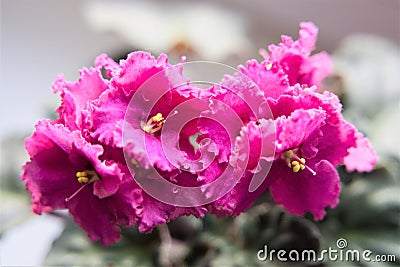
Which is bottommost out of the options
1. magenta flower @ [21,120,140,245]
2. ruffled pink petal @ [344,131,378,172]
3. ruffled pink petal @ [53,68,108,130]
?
Answer: magenta flower @ [21,120,140,245]

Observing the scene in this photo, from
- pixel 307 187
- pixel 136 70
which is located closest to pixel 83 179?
pixel 136 70

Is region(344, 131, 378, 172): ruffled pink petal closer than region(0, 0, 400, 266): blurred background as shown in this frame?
Yes

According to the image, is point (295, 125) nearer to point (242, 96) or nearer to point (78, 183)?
point (242, 96)

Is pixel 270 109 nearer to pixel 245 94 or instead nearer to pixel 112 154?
pixel 245 94

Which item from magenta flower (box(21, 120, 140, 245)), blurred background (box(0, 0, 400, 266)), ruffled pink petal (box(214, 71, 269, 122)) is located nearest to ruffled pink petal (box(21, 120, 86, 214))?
magenta flower (box(21, 120, 140, 245))

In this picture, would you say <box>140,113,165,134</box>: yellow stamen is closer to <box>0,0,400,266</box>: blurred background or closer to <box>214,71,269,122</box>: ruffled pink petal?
<box>214,71,269,122</box>: ruffled pink petal

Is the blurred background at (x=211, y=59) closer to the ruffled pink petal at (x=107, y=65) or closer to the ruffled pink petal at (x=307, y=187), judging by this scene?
the ruffled pink petal at (x=307, y=187)

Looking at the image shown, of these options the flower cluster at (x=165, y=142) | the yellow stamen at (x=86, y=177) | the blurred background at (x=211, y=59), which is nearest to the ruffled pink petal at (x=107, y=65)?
the flower cluster at (x=165, y=142)

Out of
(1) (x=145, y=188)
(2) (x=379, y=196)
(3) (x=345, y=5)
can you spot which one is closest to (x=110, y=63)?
(1) (x=145, y=188)
